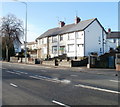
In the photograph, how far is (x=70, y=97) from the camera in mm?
7523

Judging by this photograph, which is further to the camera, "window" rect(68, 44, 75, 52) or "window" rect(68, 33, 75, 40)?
"window" rect(68, 33, 75, 40)

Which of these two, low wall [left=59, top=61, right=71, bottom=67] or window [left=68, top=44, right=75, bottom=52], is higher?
window [left=68, top=44, right=75, bottom=52]

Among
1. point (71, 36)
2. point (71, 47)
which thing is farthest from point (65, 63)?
point (71, 36)

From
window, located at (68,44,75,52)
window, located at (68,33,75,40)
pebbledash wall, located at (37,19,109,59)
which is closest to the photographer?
pebbledash wall, located at (37,19,109,59)

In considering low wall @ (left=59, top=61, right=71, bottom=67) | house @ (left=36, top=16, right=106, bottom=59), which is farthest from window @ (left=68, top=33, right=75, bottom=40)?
low wall @ (left=59, top=61, right=71, bottom=67)

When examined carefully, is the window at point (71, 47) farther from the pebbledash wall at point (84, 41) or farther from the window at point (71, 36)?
the window at point (71, 36)

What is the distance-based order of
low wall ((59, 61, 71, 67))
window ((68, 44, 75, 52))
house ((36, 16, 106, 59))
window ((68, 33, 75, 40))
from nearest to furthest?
1. low wall ((59, 61, 71, 67))
2. house ((36, 16, 106, 59))
3. window ((68, 44, 75, 52))
4. window ((68, 33, 75, 40))

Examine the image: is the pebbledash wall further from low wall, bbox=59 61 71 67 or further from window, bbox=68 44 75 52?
low wall, bbox=59 61 71 67

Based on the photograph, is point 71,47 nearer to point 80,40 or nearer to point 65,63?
point 80,40

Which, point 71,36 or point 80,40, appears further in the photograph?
point 71,36

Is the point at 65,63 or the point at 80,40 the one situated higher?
the point at 80,40

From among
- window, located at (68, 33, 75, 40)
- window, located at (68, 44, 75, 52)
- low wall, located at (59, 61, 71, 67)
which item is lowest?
low wall, located at (59, 61, 71, 67)

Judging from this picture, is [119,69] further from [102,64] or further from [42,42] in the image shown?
[42,42]

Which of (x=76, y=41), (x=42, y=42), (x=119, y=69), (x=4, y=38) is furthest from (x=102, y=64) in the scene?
(x=4, y=38)
